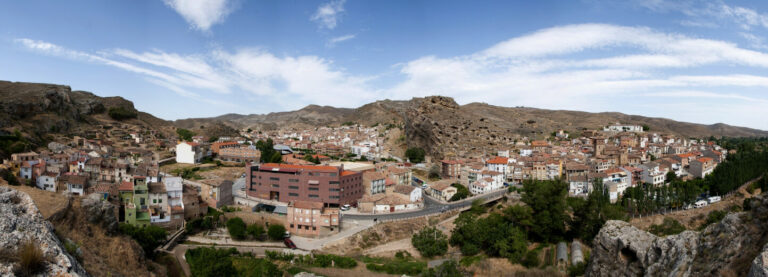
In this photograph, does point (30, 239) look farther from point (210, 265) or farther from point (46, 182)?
point (46, 182)

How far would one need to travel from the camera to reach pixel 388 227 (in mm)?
32531

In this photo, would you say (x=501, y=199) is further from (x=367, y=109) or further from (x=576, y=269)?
(x=367, y=109)

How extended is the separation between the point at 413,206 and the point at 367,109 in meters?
116

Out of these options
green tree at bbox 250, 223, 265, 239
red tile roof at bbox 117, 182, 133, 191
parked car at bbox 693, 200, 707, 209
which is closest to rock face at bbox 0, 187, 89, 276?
green tree at bbox 250, 223, 265, 239

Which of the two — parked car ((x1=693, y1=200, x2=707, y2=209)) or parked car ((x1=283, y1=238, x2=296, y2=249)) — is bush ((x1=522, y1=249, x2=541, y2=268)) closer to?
parked car ((x1=693, y1=200, x2=707, y2=209))

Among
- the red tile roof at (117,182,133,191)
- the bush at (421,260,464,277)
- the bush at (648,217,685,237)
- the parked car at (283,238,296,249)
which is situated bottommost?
the parked car at (283,238,296,249)

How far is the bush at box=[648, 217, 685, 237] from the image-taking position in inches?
1129

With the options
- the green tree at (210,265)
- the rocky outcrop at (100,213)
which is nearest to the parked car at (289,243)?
the green tree at (210,265)

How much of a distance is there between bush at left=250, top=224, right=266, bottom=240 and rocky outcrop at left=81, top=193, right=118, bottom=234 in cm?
1025

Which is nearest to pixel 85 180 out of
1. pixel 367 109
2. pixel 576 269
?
pixel 576 269

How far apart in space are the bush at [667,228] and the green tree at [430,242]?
14891mm

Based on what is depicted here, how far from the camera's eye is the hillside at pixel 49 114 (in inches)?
1948

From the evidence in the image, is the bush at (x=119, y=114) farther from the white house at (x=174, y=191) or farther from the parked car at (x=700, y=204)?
the parked car at (x=700, y=204)

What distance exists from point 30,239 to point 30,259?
644 mm
